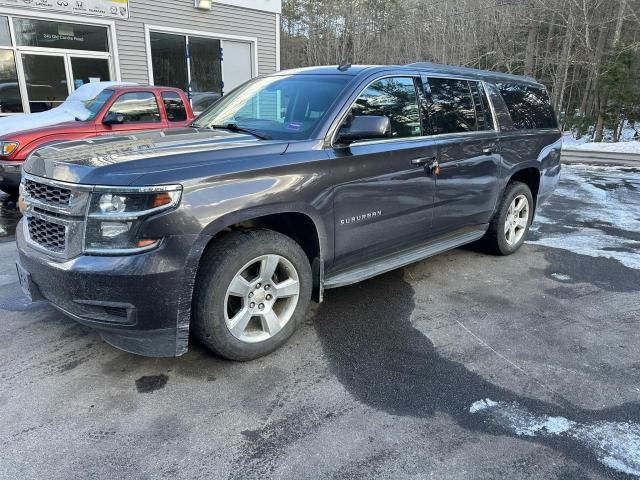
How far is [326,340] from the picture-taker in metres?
3.46

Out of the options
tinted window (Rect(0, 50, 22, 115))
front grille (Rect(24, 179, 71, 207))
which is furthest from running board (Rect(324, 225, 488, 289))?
tinted window (Rect(0, 50, 22, 115))

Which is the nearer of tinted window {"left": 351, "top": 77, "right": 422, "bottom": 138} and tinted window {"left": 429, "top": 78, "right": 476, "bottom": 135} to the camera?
tinted window {"left": 351, "top": 77, "right": 422, "bottom": 138}

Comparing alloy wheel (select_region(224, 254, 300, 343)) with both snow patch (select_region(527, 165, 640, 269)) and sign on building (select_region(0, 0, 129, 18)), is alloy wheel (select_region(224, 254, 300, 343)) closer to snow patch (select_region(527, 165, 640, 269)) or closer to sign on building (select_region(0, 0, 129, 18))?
snow patch (select_region(527, 165, 640, 269))

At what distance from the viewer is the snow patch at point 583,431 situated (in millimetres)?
2322

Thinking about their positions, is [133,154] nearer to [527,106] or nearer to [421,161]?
[421,161]

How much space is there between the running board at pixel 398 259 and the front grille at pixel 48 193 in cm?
173

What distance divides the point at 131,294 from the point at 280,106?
6.41ft

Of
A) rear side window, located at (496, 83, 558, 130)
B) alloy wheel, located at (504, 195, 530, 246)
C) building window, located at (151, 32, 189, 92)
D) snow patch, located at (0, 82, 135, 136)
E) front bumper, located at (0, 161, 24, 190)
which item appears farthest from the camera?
building window, located at (151, 32, 189, 92)

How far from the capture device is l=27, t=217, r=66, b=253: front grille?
2730 millimetres

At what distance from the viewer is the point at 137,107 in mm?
8500

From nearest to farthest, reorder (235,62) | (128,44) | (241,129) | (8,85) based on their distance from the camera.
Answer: (241,129) → (8,85) → (128,44) → (235,62)

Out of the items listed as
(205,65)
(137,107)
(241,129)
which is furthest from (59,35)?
(241,129)

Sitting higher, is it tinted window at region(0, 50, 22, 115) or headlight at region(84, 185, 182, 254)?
tinted window at region(0, 50, 22, 115)

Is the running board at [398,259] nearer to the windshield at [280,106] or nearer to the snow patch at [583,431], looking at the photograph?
the windshield at [280,106]
